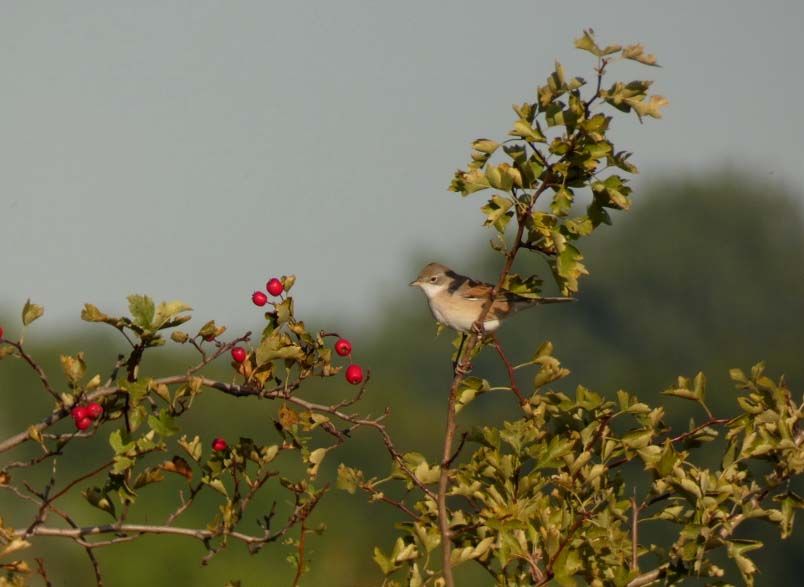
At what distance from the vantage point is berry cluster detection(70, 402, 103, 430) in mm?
3891

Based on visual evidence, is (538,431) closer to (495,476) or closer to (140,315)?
(495,476)

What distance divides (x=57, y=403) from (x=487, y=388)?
4.73ft

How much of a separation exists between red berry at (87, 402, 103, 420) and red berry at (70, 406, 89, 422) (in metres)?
0.01

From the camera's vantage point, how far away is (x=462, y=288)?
858 centimetres

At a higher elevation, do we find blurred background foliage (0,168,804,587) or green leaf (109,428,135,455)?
green leaf (109,428,135,455)

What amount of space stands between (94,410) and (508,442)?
139 cm

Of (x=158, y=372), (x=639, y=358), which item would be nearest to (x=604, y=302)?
(x=639, y=358)

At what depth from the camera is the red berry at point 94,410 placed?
12.9 ft

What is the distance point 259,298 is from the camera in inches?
186

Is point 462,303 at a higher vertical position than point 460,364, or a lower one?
lower

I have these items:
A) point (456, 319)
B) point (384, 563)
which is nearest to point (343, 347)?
point (384, 563)

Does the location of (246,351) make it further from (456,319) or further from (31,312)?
(456,319)

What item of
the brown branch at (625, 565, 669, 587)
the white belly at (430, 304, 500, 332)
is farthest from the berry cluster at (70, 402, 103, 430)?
the white belly at (430, 304, 500, 332)

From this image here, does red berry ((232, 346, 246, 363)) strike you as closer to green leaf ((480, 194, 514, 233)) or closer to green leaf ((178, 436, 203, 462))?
green leaf ((178, 436, 203, 462))
